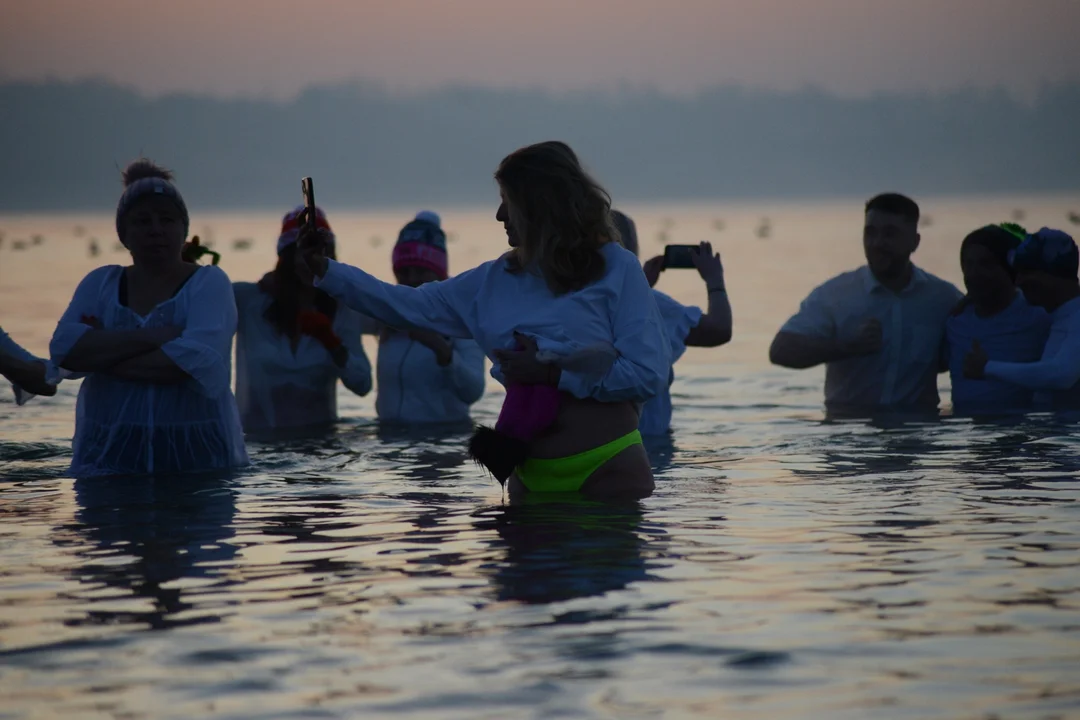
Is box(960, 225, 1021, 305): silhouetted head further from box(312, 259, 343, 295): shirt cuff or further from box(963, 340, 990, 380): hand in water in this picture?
box(312, 259, 343, 295): shirt cuff

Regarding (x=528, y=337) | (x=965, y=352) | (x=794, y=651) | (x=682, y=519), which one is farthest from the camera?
(x=965, y=352)

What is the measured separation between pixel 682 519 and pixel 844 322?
537 cm

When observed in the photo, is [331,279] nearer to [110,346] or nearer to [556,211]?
[556,211]

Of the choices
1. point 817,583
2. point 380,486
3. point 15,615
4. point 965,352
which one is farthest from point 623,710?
point 965,352

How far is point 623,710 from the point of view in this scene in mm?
4891

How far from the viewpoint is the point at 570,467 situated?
761cm

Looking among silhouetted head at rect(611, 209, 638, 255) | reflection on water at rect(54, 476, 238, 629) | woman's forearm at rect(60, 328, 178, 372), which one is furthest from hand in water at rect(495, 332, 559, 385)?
silhouetted head at rect(611, 209, 638, 255)

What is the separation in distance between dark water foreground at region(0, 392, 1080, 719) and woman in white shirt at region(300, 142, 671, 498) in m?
0.43

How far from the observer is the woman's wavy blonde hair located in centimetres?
723

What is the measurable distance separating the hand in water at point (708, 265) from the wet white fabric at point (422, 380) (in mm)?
2828

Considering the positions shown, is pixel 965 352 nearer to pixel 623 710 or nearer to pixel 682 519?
pixel 682 519

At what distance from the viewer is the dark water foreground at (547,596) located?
16.7ft

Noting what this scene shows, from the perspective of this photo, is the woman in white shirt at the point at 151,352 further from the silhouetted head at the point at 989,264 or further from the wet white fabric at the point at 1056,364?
the silhouetted head at the point at 989,264

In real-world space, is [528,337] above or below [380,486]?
above
